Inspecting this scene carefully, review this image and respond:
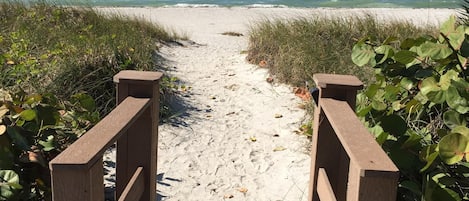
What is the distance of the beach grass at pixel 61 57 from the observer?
5.14 metres

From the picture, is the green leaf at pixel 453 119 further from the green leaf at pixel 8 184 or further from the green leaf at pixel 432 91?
the green leaf at pixel 8 184

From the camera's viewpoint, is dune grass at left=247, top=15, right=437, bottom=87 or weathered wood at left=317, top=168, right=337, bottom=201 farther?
dune grass at left=247, top=15, right=437, bottom=87

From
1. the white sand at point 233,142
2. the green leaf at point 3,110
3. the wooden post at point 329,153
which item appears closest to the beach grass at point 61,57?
the white sand at point 233,142

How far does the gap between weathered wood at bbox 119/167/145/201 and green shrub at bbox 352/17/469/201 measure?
1.15 meters

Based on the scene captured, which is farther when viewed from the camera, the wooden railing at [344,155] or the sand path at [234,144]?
the sand path at [234,144]

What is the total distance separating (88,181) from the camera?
1.55 meters

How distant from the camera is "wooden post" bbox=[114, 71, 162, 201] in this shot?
2551mm

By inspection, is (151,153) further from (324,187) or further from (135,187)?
(324,187)

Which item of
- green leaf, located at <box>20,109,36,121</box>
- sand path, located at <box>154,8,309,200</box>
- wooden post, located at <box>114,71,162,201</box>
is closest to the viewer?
wooden post, located at <box>114,71,162,201</box>

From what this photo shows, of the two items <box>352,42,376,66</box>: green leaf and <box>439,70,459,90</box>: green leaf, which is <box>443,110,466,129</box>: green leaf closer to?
<box>439,70,459,90</box>: green leaf

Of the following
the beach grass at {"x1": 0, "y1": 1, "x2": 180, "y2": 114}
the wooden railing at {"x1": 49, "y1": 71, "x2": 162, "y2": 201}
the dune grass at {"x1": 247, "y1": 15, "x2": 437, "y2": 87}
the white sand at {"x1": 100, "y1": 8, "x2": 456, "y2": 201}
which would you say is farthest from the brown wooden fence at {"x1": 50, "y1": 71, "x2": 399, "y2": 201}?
the dune grass at {"x1": 247, "y1": 15, "x2": 437, "y2": 87}

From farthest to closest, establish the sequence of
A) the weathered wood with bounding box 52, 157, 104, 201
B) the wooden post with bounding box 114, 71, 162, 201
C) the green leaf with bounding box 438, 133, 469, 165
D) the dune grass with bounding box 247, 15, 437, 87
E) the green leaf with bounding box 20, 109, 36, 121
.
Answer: the dune grass with bounding box 247, 15, 437, 87 < the green leaf with bounding box 20, 109, 36, 121 < the wooden post with bounding box 114, 71, 162, 201 < the green leaf with bounding box 438, 133, 469, 165 < the weathered wood with bounding box 52, 157, 104, 201

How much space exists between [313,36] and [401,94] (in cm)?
561

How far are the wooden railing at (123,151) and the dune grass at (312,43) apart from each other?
3853 mm
